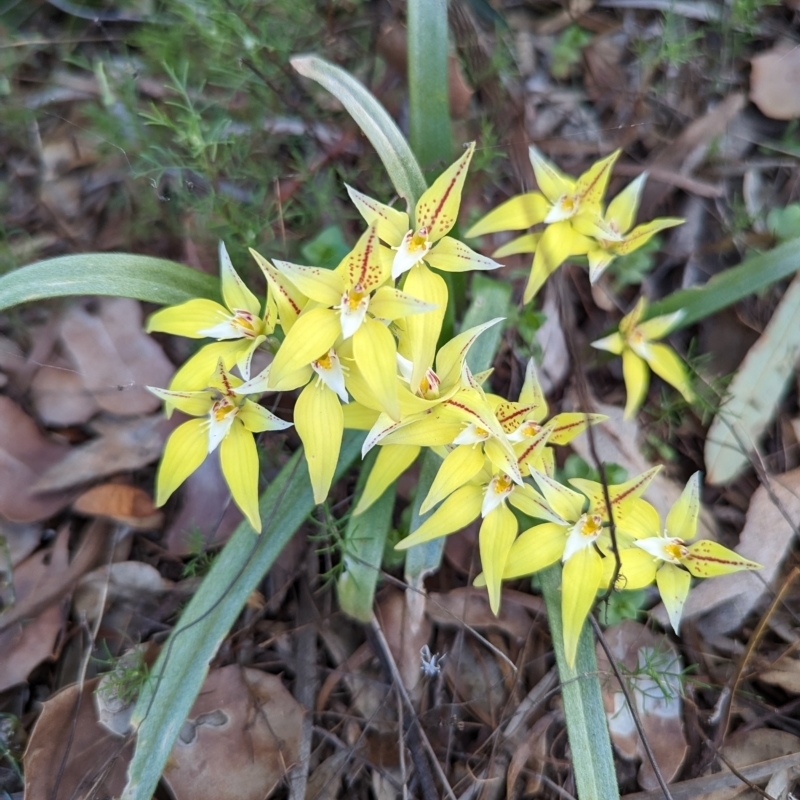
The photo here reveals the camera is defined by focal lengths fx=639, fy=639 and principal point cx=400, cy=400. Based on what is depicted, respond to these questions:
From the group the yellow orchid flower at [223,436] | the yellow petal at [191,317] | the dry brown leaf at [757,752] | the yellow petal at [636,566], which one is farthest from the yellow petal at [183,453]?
the dry brown leaf at [757,752]

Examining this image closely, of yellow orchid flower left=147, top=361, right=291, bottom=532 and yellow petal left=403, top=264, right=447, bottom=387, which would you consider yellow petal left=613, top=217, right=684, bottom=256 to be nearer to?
yellow petal left=403, top=264, right=447, bottom=387

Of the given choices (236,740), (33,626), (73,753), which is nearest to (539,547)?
(236,740)

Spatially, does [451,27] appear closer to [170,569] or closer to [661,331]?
[661,331]

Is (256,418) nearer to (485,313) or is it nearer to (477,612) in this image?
(485,313)

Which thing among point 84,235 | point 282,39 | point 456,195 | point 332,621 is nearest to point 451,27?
point 282,39

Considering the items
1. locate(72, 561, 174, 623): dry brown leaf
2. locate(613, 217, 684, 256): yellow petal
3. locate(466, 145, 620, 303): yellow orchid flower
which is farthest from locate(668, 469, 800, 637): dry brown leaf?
locate(72, 561, 174, 623): dry brown leaf
